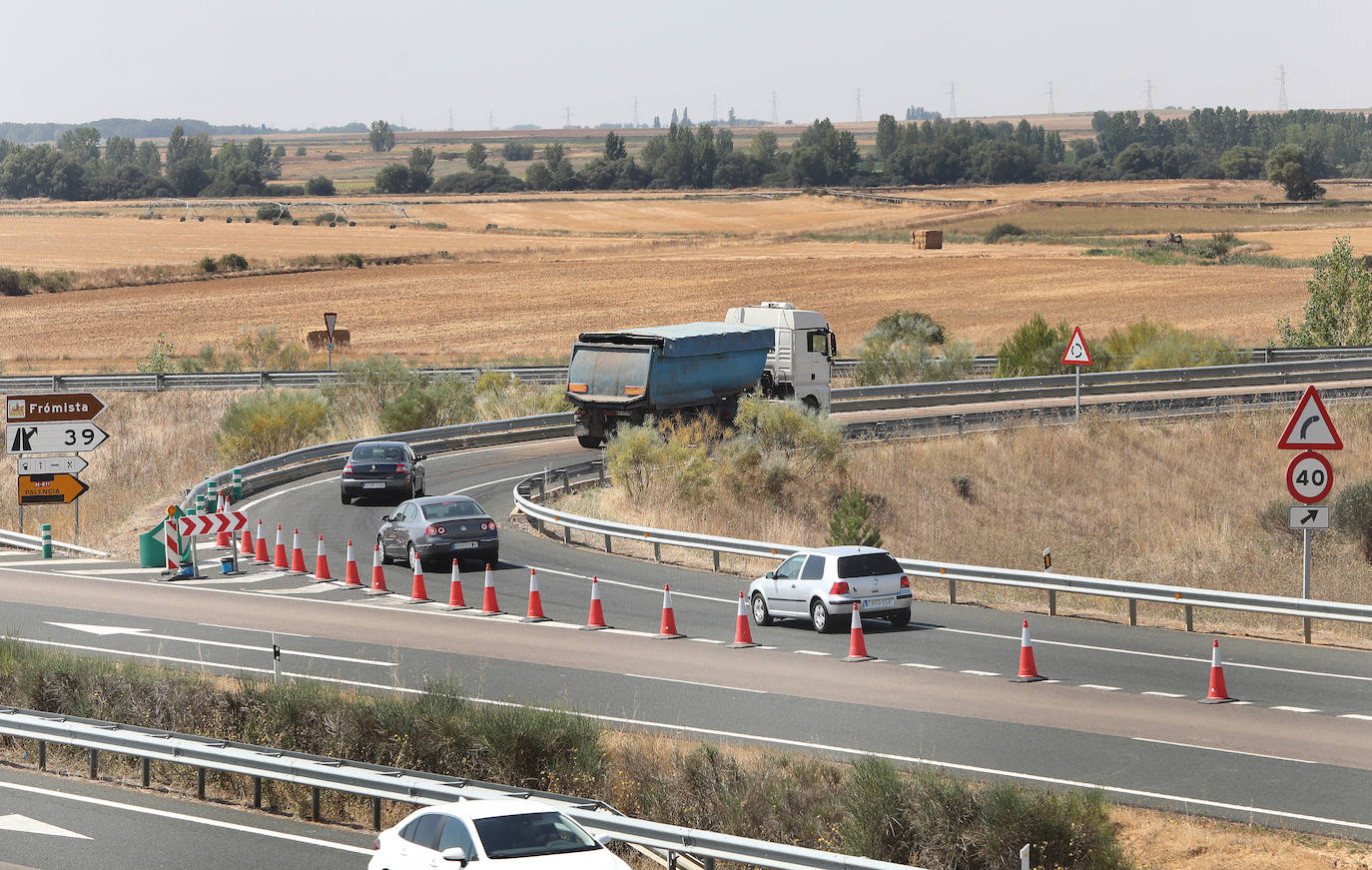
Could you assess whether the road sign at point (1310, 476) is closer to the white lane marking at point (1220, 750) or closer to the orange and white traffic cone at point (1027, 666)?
the orange and white traffic cone at point (1027, 666)

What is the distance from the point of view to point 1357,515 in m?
33.6

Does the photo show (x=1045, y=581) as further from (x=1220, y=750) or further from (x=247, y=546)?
(x=247, y=546)

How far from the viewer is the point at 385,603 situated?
23484mm

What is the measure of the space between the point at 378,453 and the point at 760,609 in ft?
46.6

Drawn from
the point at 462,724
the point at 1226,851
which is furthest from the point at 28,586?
the point at 1226,851

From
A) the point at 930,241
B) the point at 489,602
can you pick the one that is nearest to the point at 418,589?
the point at 489,602

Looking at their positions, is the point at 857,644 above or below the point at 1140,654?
above

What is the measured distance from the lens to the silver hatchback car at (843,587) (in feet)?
67.7

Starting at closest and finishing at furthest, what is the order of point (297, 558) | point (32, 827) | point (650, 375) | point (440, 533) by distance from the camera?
point (32, 827)
point (440, 533)
point (297, 558)
point (650, 375)

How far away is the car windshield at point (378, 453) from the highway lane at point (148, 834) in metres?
19.4

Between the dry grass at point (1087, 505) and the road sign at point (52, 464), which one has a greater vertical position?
the road sign at point (52, 464)

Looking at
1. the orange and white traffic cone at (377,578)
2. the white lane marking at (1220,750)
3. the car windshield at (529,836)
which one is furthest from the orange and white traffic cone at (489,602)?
the car windshield at (529,836)

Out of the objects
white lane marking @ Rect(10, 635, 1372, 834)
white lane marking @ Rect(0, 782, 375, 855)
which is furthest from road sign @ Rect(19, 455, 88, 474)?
white lane marking @ Rect(0, 782, 375, 855)

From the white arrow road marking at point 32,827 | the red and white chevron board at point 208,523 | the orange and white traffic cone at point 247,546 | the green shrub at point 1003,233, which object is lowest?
the orange and white traffic cone at point 247,546
